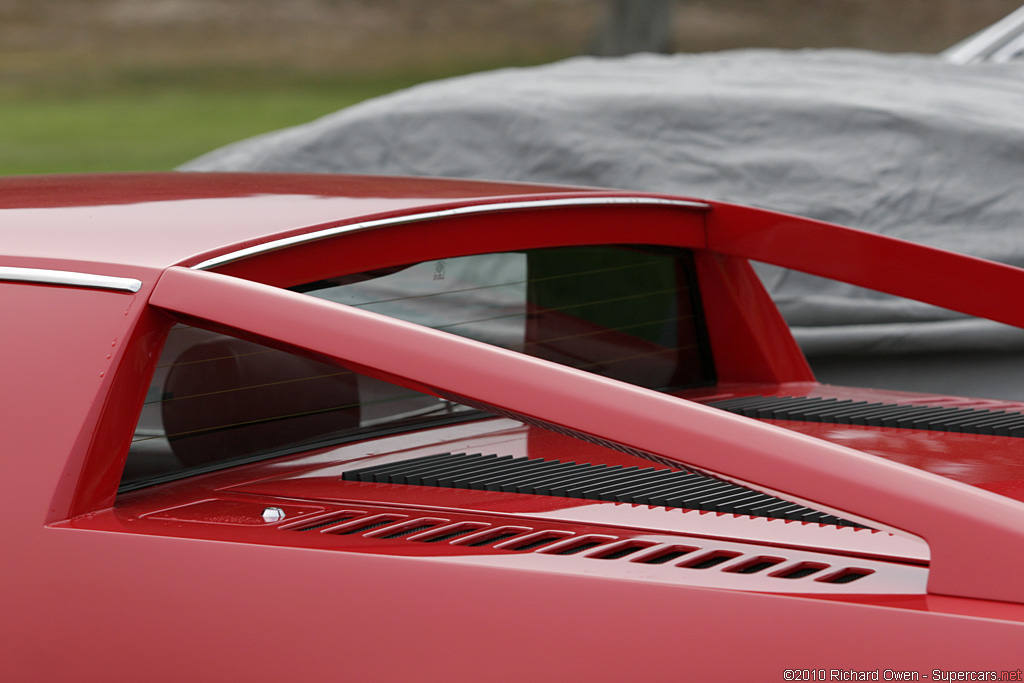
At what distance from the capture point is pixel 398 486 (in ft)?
5.76

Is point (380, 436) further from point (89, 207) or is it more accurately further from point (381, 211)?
point (89, 207)

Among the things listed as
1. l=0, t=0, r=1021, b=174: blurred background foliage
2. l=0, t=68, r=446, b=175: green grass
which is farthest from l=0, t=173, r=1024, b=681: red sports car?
l=0, t=0, r=1021, b=174: blurred background foliage

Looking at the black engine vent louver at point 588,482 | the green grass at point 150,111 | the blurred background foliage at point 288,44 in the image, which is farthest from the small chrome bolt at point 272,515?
the blurred background foliage at point 288,44

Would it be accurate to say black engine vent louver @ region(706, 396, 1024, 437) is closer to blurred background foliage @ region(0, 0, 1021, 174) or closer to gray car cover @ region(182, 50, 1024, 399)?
gray car cover @ region(182, 50, 1024, 399)

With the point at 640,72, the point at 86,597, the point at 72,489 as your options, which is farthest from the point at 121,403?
the point at 640,72

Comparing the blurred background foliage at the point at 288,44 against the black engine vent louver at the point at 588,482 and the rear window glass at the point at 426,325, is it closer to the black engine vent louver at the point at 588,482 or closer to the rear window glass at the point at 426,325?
the rear window glass at the point at 426,325

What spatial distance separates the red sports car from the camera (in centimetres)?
125

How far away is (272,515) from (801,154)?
359cm

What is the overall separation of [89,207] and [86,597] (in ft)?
2.25

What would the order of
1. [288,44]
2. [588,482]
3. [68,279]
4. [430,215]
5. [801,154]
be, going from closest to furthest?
[68,279] → [588,482] → [430,215] → [801,154] → [288,44]

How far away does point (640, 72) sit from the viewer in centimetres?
551

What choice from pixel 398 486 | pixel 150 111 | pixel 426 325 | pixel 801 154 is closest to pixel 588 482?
pixel 398 486

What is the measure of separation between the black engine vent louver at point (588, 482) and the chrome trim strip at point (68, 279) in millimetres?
488

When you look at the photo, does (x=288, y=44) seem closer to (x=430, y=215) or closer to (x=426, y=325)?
(x=426, y=325)
